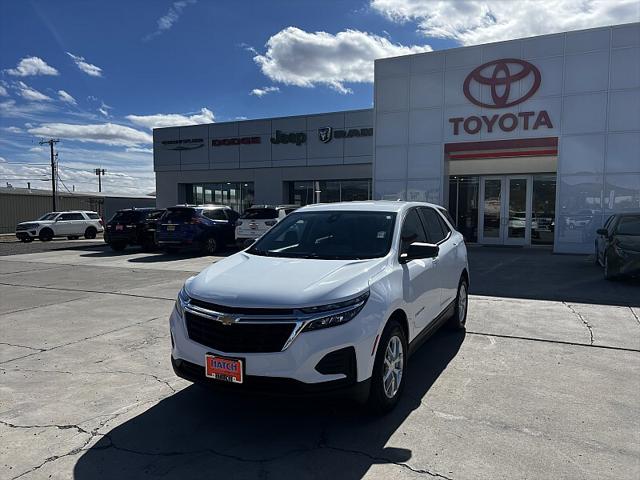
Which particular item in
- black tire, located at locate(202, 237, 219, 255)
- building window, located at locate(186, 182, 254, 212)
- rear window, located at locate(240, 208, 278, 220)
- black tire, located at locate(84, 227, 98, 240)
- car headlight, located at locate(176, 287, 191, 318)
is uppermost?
building window, located at locate(186, 182, 254, 212)

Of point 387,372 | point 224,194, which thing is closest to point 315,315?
point 387,372

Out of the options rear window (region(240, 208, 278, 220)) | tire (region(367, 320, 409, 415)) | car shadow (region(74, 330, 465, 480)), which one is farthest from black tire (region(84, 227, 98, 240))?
tire (region(367, 320, 409, 415))

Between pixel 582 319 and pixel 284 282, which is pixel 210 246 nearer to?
pixel 582 319

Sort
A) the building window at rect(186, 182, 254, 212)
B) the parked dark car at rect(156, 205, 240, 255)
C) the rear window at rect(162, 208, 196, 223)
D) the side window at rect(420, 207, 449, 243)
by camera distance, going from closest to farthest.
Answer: the side window at rect(420, 207, 449, 243) → the parked dark car at rect(156, 205, 240, 255) → the rear window at rect(162, 208, 196, 223) → the building window at rect(186, 182, 254, 212)

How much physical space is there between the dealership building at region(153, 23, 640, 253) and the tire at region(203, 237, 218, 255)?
20.8 feet

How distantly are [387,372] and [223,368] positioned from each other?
1261 mm

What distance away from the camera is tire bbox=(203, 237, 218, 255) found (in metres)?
15.9

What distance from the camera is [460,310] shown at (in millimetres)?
6148

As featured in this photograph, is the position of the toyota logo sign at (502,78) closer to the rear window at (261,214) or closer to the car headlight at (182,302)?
the rear window at (261,214)

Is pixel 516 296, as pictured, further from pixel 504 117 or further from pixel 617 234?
pixel 504 117

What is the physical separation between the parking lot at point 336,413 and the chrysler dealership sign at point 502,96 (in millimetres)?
10344

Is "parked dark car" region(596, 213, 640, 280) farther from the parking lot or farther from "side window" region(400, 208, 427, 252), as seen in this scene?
"side window" region(400, 208, 427, 252)

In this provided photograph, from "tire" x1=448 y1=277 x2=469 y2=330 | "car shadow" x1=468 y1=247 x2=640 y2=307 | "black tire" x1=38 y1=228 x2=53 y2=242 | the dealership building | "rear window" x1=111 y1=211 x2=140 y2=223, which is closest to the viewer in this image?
"tire" x1=448 y1=277 x2=469 y2=330

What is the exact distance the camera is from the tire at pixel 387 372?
346 centimetres
